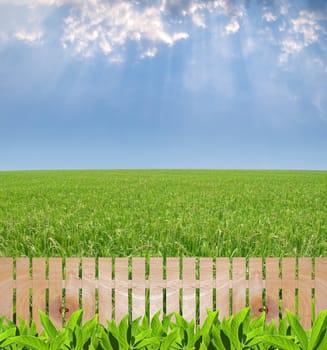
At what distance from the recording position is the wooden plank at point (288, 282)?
375cm

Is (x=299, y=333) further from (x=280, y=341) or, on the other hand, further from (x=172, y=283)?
(x=172, y=283)

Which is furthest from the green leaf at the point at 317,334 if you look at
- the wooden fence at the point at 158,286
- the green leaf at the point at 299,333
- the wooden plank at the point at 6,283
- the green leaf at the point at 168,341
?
the wooden plank at the point at 6,283

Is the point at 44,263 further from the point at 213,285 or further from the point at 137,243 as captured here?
the point at 137,243

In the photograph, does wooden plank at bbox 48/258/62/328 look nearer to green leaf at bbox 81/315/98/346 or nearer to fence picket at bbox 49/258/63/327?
fence picket at bbox 49/258/63/327

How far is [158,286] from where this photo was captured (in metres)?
3.56

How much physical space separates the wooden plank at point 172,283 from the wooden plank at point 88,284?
63cm

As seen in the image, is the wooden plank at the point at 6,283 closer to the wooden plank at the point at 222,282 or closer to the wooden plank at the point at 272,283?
the wooden plank at the point at 222,282

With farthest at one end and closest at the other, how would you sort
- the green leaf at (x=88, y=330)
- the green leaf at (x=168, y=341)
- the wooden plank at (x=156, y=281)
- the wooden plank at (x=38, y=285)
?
1. the wooden plank at (x=38, y=285)
2. the wooden plank at (x=156, y=281)
3. the green leaf at (x=88, y=330)
4. the green leaf at (x=168, y=341)

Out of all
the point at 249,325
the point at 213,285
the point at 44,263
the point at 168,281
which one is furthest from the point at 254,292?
the point at 44,263

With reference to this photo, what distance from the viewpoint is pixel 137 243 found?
6938mm

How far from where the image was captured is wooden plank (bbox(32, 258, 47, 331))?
3.66 m

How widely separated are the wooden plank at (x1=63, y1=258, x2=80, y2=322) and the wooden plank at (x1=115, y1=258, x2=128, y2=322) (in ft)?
1.14

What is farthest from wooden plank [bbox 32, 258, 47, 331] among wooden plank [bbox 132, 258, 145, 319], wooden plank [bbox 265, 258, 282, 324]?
wooden plank [bbox 265, 258, 282, 324]

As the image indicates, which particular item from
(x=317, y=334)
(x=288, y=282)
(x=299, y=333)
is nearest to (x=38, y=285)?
(x=288, y=282)
